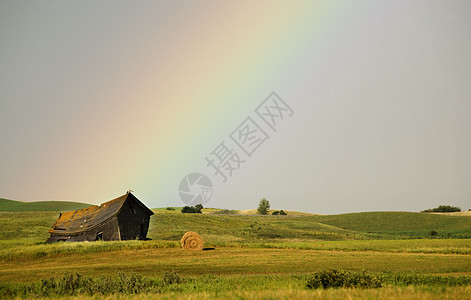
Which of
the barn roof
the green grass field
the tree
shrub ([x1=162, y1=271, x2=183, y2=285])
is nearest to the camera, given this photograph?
the green grass field

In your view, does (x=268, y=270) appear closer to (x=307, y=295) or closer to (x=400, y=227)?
(x=307, y=295)

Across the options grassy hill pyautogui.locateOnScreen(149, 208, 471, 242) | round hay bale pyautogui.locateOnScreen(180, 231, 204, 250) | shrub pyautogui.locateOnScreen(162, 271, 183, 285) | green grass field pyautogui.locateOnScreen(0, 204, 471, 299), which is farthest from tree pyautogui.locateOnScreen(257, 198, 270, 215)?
shrub pyautogui.locateOnScreen(162, 271, 183, 285)

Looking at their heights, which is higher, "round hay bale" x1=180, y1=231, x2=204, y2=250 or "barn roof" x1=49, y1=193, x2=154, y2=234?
"barn roof" x1=49, y1=193, x2=154, y2=234

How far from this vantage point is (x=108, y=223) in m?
44.8

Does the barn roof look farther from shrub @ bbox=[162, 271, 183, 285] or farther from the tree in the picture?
the tree

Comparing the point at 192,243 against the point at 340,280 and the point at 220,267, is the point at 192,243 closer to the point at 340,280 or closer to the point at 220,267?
the point at 220,267

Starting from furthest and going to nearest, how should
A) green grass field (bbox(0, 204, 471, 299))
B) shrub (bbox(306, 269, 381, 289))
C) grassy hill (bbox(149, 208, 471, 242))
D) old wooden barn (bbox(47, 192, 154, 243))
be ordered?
1. grassy hill (bbox(149, 208, 471, 242))
2. old wooden barn (bbox(47, 192, 154, 243))
3. shrub (bbox(306, 269, 381, 289))
4. green grass field (bbox(0, 204, 471, 299))

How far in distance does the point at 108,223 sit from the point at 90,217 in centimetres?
328

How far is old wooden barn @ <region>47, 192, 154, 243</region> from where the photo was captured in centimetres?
4462

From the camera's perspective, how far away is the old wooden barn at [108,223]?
4462cm

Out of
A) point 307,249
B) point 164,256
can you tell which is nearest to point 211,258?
point 164,256

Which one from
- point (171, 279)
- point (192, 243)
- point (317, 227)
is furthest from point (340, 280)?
point (317, 227)

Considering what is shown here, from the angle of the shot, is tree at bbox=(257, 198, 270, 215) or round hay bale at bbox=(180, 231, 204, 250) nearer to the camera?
round hay bale at bbox=(180, 231, 204, 250)

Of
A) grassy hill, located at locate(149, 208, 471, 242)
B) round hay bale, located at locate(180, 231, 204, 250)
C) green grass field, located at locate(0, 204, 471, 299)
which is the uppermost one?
grassy hill, located at locate(149, 208, 471, 242)
